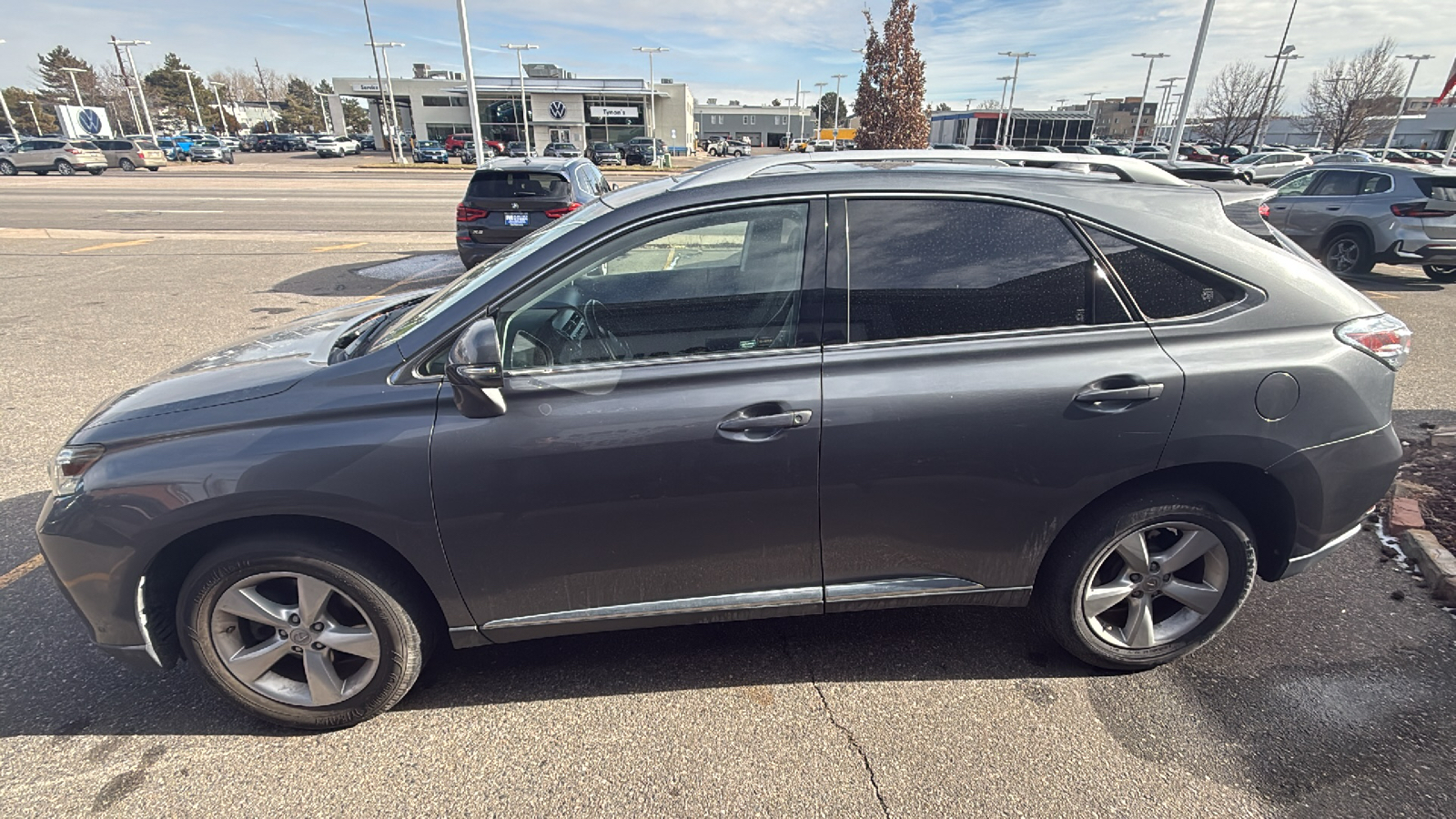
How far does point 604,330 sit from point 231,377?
1302 mm

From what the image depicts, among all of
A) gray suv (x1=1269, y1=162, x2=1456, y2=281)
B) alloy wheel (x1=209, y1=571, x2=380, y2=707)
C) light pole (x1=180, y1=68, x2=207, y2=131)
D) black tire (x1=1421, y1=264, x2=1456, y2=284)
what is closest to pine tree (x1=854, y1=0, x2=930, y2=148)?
gray suv (x1=1269, y1=162, x2=1456, y2=281)

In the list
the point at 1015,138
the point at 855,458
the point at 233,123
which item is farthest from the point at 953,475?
the point at 233,123

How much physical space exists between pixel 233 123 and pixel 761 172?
381 ft

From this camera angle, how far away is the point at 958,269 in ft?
7.71

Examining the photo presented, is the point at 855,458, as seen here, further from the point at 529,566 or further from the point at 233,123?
the point at 233,123

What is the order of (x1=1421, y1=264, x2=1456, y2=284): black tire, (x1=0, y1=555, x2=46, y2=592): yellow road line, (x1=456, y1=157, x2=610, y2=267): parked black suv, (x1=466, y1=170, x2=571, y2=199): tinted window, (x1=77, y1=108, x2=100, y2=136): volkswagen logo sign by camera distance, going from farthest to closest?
(x1=77, y1=108, x2=100, y2=136): volkswagen logo sign
(x1=1421, y1=264, x2=1456, y2=284): black tire
(x1=466, y1=170, x2=571, y2=199): tinted window
(x1=456, y1=157, x2=610, y2=267): parked black suv
(x1=0, y1=555, x2=46, y2=592): yellow road line

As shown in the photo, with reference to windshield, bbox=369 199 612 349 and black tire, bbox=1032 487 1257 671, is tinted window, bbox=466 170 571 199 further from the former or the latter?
black tire, bbox=1032 487 1257 671

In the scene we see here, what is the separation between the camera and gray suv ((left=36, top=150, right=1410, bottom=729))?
2158 mm

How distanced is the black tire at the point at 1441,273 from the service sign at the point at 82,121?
71.7 meters

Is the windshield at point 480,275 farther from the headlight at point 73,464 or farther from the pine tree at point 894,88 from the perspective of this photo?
the pine tree at point 894,88

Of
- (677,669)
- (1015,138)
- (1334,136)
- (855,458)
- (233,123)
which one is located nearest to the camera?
(855,458)

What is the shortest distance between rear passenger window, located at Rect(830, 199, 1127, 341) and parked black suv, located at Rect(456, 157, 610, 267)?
7.28 meters

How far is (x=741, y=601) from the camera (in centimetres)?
243

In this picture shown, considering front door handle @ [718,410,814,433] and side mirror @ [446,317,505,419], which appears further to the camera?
front door handle @ [718,410,814,433]
